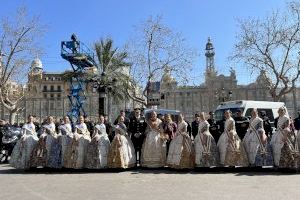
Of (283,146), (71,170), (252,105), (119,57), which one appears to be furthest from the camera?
(119,57)

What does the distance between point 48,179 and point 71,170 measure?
2201 mm

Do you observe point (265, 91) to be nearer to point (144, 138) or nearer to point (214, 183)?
point (144, 138)

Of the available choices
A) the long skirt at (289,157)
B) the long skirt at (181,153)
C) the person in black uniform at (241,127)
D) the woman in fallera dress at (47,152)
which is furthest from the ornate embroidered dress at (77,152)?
the long skirt at (289,157)

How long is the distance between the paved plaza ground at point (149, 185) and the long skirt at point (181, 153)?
294 millimetres

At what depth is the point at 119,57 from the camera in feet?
120

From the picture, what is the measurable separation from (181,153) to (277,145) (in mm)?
2764

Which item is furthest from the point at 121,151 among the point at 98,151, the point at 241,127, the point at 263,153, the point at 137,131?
the point at 263,153

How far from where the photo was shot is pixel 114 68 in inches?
1441

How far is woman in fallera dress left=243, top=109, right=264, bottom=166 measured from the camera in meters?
12.8

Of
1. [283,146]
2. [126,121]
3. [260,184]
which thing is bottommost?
[260,184]

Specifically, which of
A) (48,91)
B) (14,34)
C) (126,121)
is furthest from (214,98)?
(48,91)

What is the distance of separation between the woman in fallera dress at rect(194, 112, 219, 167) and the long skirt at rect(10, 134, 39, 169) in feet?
17.0

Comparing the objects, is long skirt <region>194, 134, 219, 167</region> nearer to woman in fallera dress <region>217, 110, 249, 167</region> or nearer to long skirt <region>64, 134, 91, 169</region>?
woman in fallera dress <region>217, 110, 249, 167</region>

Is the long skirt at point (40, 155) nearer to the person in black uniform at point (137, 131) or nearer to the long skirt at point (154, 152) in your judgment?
the person in black uniform at point (137, 131)
